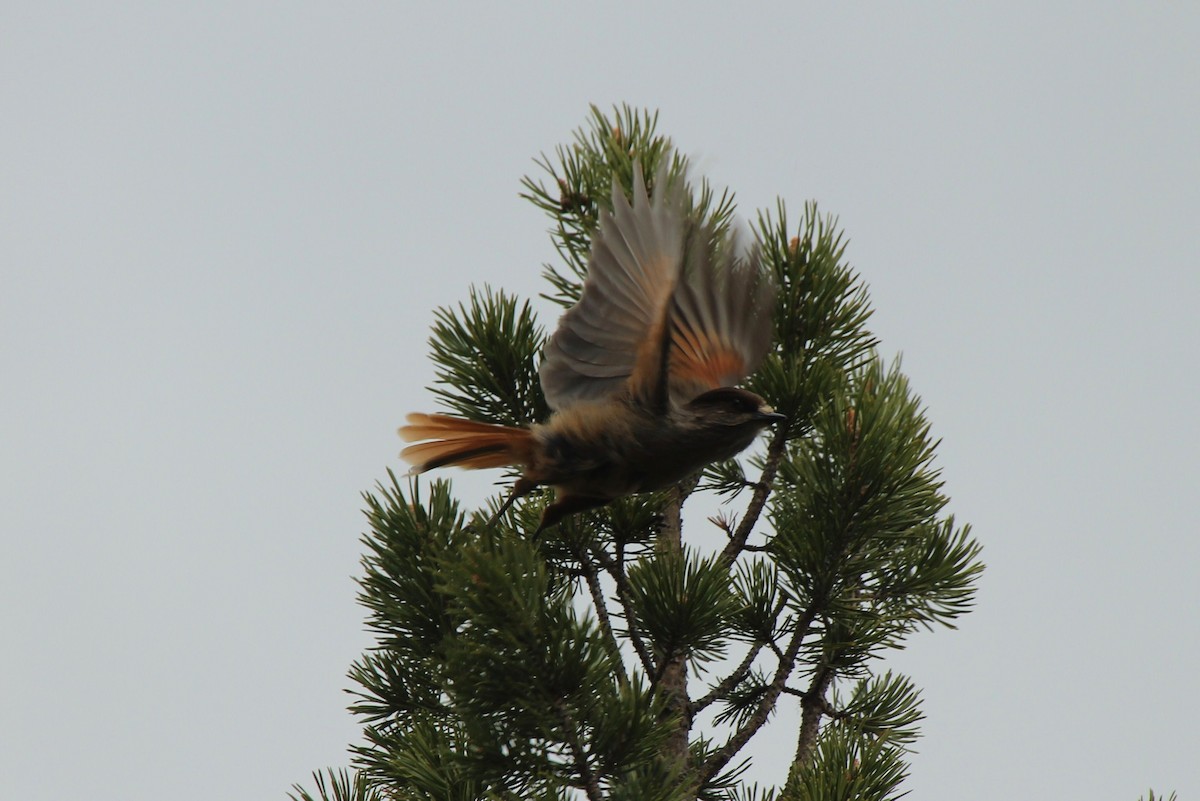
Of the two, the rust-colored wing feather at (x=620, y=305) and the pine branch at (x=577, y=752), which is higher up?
the rust-colored wing feather at (x=620, y=305)

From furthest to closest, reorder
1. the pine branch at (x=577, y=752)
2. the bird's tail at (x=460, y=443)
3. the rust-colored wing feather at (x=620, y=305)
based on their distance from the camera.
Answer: the bird's tail at (x=460, y=443) < the rust-colored wing feather at (x=620, y=305) < the pine branch at (x=577, y=752)

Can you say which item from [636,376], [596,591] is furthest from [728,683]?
[636,376]

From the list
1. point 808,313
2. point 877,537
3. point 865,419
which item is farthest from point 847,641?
point 808,313

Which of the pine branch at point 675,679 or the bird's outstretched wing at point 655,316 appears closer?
the pine branch at point 675,679

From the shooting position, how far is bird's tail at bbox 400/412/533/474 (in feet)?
11.0

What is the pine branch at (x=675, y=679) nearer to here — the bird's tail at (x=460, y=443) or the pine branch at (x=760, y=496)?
the pine branch at (x=760, y=496)

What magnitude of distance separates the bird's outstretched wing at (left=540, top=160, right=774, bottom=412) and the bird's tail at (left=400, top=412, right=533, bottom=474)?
0.16 metres

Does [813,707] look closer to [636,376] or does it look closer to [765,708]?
[765,708]

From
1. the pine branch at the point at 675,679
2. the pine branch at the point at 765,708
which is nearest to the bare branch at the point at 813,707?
the pine branch at the point at 765,708

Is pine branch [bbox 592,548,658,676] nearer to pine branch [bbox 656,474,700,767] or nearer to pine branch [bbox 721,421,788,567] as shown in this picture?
pine branch [bbox 656,474,700,767]

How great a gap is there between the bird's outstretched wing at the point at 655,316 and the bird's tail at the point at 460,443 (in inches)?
6.2

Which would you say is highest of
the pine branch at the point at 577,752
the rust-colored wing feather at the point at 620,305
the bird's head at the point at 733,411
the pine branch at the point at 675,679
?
the rust-colored wing feather at the point at 620,305

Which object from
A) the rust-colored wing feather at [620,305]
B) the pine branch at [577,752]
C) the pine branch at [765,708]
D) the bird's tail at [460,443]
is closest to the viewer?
the pine branch at [577,752]

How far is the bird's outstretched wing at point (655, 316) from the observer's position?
122 inches
